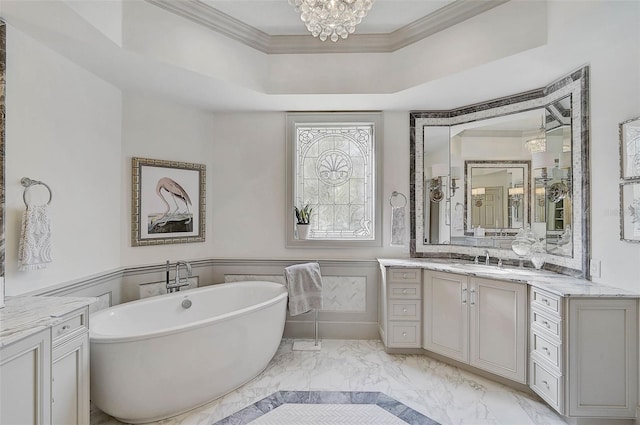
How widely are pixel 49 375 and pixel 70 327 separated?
0.79 feet

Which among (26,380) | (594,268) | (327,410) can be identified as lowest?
(327,410)

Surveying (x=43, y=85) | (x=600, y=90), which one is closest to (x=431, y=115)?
(x=600, y=90)

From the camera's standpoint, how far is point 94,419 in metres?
2.05

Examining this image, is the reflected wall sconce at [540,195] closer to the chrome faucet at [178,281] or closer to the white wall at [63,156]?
the chrome faucet at [178,281]

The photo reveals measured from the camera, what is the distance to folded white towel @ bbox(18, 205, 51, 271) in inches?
73.5

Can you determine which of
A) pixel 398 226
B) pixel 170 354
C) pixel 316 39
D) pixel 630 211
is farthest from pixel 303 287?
pixel 630 211

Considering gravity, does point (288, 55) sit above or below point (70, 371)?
above

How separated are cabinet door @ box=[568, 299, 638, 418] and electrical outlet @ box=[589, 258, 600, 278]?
303mm

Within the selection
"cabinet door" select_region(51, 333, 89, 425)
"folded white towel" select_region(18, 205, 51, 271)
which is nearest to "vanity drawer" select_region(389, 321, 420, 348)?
"cabinet door" select_region(51, 333, 89, 425)

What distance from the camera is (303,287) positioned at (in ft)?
9.81

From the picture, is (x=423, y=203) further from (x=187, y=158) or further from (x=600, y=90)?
(x=187, y=158)

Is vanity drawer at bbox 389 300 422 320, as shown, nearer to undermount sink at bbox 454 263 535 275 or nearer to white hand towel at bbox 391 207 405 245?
undermount sink at bbox 454 263 535 275

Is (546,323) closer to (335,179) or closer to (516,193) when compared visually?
(516,193)

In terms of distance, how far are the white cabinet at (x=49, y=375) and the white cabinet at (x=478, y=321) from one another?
8.50 feet
